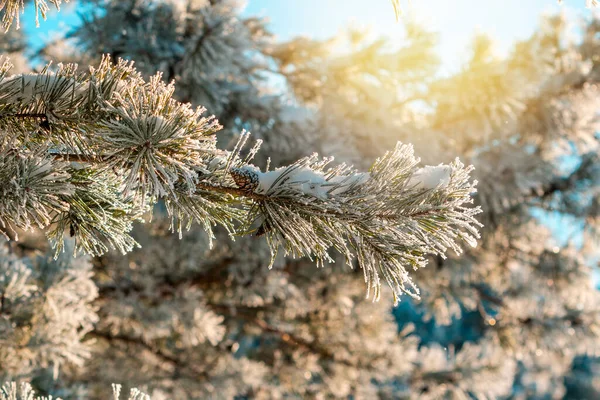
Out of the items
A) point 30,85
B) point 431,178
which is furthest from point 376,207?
point 30,85

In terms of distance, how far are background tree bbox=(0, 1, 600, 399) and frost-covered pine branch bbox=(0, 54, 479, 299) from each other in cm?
263

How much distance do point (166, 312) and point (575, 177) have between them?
16.2 feet

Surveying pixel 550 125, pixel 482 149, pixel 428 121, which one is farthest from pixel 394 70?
pixel 550 125

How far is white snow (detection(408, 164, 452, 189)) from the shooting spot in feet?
3.48

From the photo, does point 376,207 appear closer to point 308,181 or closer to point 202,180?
point 308,181

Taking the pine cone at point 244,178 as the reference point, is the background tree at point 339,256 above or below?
above

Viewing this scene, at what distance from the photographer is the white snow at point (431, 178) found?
1062 millimetres

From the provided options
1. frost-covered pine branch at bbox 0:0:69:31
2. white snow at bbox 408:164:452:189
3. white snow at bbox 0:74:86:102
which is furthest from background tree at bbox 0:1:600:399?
white snow at bbox 408:164:452:189

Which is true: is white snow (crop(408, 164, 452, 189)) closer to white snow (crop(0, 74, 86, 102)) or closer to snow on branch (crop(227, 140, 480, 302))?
snow on branch (crop(227, 140, 480, 302))

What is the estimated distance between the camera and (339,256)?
4.78 m

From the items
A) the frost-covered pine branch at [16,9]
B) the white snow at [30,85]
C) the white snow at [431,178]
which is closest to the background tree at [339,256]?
the frost-covered pine branch at [16,9]

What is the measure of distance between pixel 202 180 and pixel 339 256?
377 centimetres

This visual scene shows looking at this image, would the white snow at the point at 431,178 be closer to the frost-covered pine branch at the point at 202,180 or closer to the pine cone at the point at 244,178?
the frost-covered pine branch at the point at 202,180

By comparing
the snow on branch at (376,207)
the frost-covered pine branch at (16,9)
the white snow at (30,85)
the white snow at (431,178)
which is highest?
the frost-covered pine branch at (16,9)
